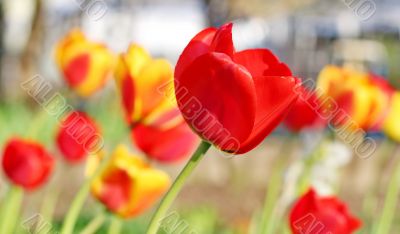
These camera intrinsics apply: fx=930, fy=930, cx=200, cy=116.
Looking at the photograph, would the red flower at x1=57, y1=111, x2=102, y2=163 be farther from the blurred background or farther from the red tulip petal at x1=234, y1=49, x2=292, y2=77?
the red tulip petal at x1=234, y1=49, x2=292, y2=77

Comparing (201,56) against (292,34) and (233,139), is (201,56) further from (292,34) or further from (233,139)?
(292,34)

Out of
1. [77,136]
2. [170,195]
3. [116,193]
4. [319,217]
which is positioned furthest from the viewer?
[77,136]

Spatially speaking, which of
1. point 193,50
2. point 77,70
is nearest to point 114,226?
point 77,70

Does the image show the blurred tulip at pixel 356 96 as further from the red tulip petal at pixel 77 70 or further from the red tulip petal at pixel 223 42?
the red tulip petal at pixel 223 42

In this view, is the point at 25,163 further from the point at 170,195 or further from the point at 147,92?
the point at 170,195

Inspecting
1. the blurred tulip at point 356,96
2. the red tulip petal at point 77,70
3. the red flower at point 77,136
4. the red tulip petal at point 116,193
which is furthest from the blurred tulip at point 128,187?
the red tulip petal at point 77,70

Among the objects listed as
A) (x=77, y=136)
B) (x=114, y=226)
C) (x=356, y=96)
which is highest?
(x=77, y=136)

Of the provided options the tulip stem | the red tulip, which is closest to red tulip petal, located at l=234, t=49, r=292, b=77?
the tulip stem
